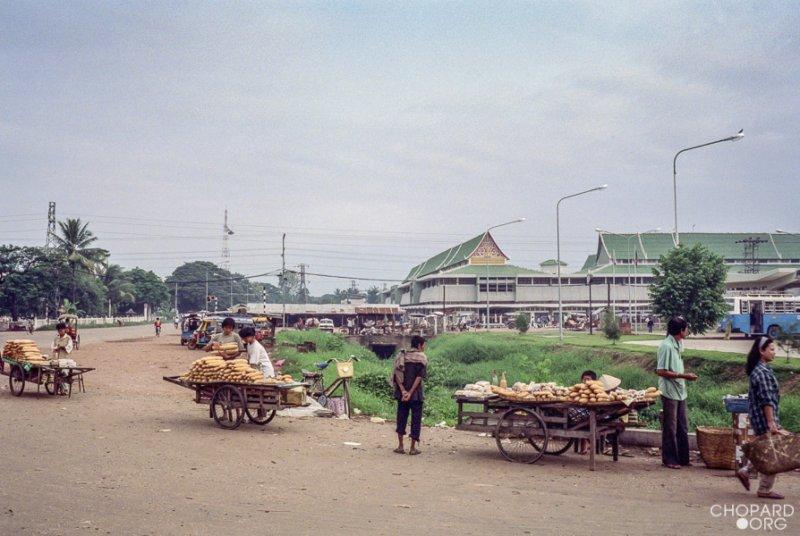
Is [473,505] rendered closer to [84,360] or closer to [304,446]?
[304,446]

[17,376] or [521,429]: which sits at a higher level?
[17,376]

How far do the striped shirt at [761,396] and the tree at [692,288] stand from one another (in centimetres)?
2859

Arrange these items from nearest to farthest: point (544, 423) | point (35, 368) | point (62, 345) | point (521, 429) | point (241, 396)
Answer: point (544, 423) < point (521, 429) < point (241, 396) < point (35, 368) < point (62, 345)

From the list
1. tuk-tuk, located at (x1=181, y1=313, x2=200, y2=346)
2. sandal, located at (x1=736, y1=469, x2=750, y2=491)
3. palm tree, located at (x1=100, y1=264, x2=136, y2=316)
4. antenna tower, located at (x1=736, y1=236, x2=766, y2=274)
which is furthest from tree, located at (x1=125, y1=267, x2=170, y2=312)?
sandal, located at (x1=736, y1=469, x2=750, y2=491)

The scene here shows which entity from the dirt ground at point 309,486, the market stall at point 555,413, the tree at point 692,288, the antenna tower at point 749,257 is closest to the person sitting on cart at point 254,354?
the dirt ground at point 309,486

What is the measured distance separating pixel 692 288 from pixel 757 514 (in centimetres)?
3043

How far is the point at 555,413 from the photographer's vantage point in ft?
31.9

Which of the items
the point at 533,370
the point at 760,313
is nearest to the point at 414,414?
the point at 533,370

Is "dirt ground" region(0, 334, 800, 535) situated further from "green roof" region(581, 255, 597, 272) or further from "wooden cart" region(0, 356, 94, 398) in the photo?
"green roof" region(581, 255, 597, 272)

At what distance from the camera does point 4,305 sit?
68.5 m

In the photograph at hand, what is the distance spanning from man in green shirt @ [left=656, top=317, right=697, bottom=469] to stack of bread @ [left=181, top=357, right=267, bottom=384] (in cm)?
624

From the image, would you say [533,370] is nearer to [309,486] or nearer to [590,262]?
[309,486]

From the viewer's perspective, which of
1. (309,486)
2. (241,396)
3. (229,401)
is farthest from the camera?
(229,401)

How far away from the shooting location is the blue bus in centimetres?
3884
